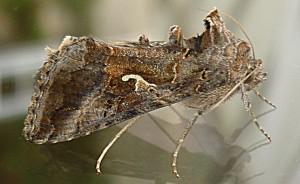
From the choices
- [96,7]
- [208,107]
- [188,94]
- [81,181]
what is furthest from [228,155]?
[96,7]

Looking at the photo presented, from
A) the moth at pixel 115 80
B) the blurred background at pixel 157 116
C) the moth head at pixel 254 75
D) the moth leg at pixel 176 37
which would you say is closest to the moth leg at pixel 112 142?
the blurred background at pixel 157 116

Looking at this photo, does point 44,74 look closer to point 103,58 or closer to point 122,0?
point 103,58

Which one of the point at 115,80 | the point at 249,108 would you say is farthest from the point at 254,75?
the point at 115,80

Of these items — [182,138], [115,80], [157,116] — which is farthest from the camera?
[157,116]

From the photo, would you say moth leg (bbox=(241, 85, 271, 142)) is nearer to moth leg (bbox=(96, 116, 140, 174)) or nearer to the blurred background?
the blurred background

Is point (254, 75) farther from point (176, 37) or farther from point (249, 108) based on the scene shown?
point (176, 37)

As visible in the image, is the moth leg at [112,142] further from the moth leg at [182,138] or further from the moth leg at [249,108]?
the moth leg at [249,108]
